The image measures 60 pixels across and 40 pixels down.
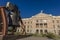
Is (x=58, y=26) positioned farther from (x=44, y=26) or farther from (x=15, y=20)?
(x=15, y=20)

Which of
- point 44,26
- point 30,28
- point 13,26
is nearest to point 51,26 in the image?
point 44,26

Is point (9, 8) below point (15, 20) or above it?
above

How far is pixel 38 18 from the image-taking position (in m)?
59.1

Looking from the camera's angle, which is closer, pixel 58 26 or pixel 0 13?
pixel 0 13

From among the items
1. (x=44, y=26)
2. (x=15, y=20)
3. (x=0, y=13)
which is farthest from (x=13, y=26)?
(x=44, y=26)

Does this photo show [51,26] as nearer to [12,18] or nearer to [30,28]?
[30,28]

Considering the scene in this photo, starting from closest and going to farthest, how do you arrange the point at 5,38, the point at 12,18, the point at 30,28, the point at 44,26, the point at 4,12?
the point at 5,38
the point at 4,12
the point at 12,18
the point at 44,26
the point at 30,28

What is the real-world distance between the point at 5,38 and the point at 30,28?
197ft

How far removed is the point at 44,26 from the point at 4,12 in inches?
2206

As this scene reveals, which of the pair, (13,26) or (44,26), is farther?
(44,26)

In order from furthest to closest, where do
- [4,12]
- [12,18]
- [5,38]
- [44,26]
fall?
[44,26]
[12,18]
[4,12]
[5,38]

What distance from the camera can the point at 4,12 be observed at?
3.01 meters

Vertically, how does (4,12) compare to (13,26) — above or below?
above

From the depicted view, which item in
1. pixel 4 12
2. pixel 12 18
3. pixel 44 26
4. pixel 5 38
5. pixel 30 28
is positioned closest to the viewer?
pixel 5 38
